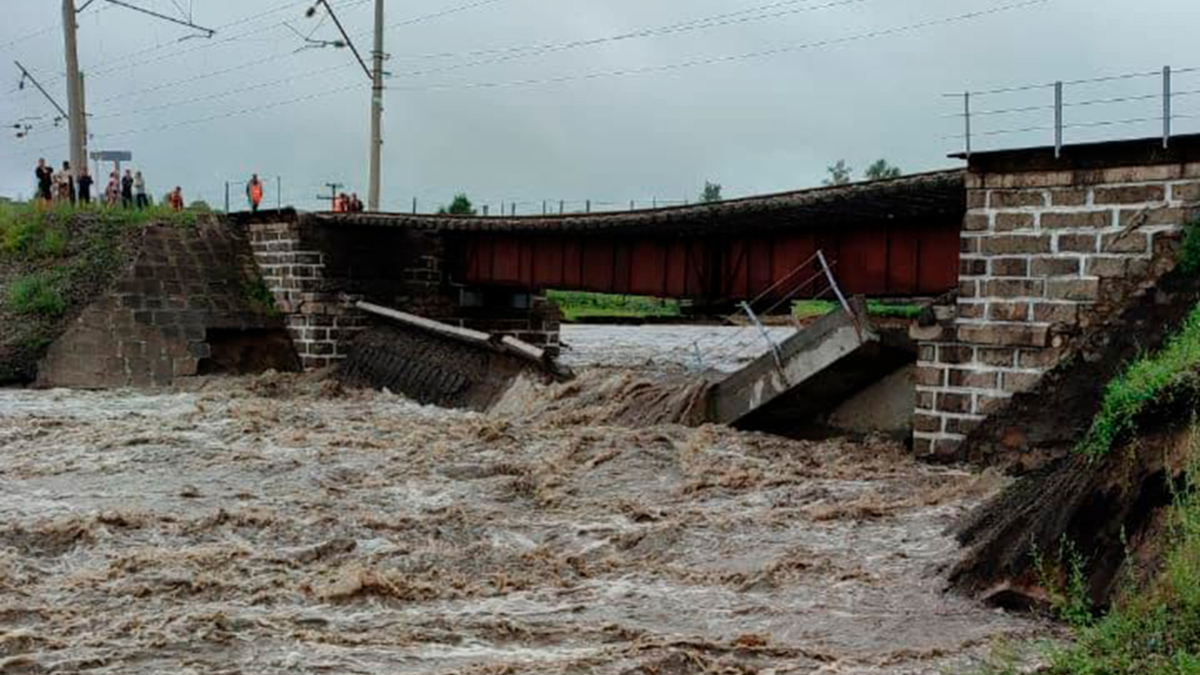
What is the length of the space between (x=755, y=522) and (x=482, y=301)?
1837cm

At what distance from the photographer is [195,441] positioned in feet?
60.3

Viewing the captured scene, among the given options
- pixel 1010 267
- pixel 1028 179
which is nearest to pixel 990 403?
pixel 1010 267

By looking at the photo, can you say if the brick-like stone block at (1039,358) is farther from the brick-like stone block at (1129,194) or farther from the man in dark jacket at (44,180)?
the man in dark jacket at (44,180)

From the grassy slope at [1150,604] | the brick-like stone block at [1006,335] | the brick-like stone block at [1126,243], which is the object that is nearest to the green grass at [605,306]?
the brick-like stone block at [1006,335]

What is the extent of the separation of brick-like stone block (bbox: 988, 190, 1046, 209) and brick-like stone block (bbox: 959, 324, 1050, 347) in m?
1.35

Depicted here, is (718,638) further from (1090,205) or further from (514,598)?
(1090,205)

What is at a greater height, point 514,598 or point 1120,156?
point 1120,156

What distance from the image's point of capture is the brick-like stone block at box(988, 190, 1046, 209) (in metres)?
14.3

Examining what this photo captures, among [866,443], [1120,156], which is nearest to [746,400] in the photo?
[866,443]

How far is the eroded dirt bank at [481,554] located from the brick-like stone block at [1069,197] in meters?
3.19

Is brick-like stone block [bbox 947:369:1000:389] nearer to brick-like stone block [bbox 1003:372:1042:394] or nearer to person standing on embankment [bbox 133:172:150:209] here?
brick-like stone block [bbox 1003:372:1042:394]

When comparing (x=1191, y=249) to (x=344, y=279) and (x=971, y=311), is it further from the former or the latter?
(x=344, y=279)

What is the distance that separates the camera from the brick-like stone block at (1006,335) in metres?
14.1

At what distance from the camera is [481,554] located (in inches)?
432
